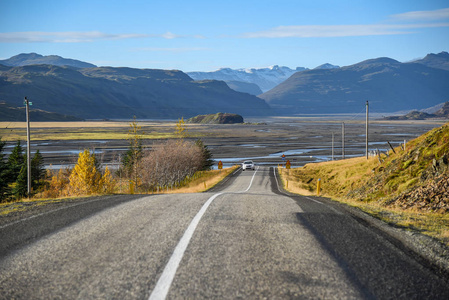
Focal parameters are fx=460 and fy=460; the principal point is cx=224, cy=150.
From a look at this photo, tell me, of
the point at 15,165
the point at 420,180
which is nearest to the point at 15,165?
the point at 15,165

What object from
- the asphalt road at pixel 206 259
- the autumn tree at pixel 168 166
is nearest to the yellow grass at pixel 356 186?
the asphalt road at pixel 206 259

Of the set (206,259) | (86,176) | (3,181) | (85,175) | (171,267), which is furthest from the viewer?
(86,176)

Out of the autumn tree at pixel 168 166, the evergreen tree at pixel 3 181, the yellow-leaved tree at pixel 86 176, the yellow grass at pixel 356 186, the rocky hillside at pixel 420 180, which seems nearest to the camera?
the yellow grass at pixel 356 186

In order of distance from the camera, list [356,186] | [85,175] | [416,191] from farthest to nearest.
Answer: [85,175] → [356,186] → [416,191]

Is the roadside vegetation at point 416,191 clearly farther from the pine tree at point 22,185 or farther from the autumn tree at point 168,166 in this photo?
the pine tree at point 22,185

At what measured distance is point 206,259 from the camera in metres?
6.73

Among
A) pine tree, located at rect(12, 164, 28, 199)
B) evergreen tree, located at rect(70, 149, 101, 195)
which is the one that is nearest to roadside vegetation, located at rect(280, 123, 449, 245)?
evergreen tree, located at rect(70, 149, 101, 195)

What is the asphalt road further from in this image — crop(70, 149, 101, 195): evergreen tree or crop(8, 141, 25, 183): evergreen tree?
crop(70, 149, 101, 195): evergreen tree

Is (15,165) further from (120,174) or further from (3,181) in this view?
(120,174)

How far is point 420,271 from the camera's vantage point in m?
6.39

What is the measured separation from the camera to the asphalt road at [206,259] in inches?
219

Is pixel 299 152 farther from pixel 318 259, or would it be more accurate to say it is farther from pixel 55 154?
pixel 318 259

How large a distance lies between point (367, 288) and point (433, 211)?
406 inches

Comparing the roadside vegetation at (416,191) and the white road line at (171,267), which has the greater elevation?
the white road line at (171,267)
